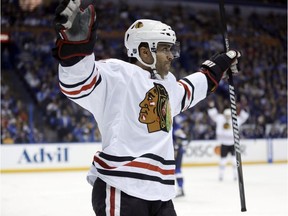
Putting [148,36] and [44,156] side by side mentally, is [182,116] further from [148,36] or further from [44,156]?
[148,36]

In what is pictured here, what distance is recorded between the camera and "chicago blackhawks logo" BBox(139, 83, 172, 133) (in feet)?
8.09

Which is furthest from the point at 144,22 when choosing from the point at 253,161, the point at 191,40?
the point at 191,40

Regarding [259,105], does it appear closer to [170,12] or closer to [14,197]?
[170,12]

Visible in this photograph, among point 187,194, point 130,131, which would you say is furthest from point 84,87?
point 187,194

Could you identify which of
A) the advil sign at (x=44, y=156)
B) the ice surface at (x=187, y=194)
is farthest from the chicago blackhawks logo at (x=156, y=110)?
the advil sign at (x=44, y=156)

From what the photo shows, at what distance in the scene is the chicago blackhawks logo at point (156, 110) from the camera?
8.09 feet

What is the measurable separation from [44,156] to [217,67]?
892cm

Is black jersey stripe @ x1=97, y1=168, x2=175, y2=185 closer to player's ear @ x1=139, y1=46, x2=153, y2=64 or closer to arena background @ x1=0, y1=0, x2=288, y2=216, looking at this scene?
player's ear @ x1=139, y1=46, x2=153, y2=64

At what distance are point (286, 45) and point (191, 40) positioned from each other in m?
3.79

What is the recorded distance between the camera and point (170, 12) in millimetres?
18875

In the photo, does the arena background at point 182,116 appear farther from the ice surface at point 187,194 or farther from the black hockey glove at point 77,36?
the black hockey glove at point 77,36

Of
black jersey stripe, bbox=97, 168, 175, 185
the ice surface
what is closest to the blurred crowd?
the ice surface

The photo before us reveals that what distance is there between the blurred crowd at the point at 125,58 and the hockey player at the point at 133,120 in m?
9.40

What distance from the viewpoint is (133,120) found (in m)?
2.43
